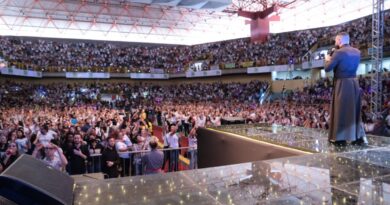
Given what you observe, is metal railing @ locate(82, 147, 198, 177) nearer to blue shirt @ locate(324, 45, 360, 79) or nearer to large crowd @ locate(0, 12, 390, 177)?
large crowd @ locate(0, 12, 390, 177)

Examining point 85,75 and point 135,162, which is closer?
point 135,162

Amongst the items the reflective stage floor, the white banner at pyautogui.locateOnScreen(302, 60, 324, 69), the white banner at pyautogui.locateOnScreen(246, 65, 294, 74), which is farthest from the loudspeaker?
the white banner at pyautogui.locateOnScreen(246, 65, 294, 74)

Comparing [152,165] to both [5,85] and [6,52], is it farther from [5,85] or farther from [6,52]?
[6,52]

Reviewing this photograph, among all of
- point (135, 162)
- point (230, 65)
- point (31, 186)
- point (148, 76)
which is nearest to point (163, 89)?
point (148, 76)

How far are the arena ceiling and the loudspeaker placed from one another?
21.3 metres

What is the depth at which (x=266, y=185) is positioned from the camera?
8.44 ft

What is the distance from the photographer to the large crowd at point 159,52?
29.8 m

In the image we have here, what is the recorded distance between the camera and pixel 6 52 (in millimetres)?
29094

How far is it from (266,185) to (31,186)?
1.75m

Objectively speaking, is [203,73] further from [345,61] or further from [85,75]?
[345,61]

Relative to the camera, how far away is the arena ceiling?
27.6m

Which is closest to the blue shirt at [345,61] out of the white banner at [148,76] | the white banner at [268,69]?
the white banner at [268,69]

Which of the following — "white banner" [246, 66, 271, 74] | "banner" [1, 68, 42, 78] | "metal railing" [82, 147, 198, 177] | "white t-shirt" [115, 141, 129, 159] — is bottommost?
"metal railing" [82, 147, 198, 177]

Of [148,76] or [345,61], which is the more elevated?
[148,76]
